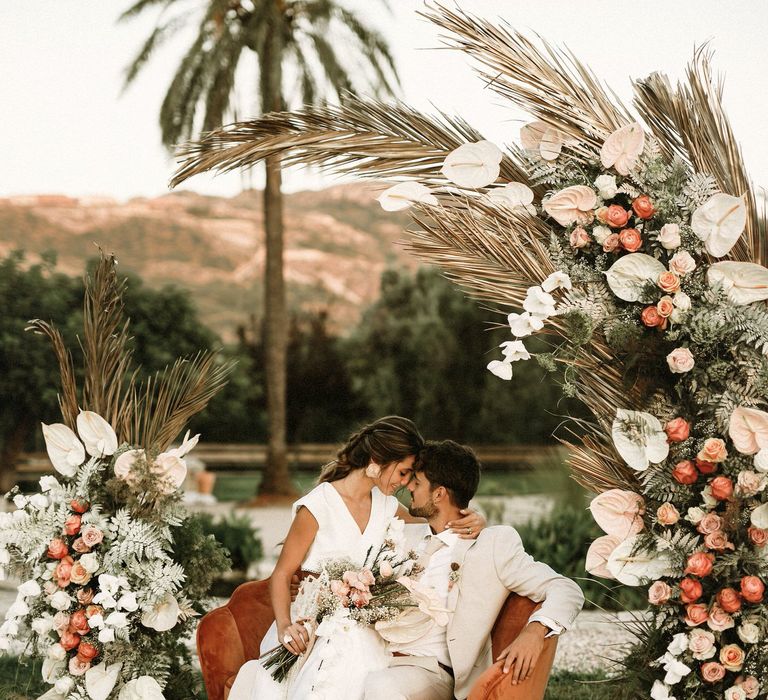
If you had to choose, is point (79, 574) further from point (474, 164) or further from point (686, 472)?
point (686, 472)

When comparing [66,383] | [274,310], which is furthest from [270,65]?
[66,383]

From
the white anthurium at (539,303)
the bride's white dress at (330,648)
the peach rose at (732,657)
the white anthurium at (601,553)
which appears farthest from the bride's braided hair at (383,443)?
the peach rose at (732,657)

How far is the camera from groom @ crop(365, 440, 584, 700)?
3570 millimetres

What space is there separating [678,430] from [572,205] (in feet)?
3.14

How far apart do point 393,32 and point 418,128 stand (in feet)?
38.4

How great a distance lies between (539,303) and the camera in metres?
3.49

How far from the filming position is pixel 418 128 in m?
3.98

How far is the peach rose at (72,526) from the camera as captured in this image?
13.0 ft

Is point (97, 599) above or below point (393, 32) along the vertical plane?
below

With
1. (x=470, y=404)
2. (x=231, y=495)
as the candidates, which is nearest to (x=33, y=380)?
(x=231, y=495)

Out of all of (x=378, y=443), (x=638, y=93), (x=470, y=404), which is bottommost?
(x=470, y=404)

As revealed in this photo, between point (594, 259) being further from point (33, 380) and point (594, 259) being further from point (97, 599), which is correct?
point (33, 380)

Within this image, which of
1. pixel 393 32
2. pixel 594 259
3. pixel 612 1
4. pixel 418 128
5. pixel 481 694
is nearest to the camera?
pixel 481 694

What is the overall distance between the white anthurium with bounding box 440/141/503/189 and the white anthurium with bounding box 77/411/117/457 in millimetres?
1878
